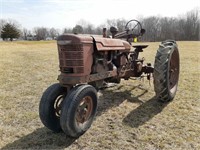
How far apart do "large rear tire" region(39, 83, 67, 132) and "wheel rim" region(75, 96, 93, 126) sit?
0.40 m

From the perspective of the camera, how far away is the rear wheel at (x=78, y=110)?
324 centimetres

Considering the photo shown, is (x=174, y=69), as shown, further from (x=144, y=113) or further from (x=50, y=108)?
(x=50, y=108)

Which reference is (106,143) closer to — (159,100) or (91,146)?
(91,146)

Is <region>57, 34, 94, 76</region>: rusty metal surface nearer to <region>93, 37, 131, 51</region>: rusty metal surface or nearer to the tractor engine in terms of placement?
the tractor engine

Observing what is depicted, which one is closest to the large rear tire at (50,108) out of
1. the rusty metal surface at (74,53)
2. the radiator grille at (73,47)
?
the rusty metal surface at (74,53)

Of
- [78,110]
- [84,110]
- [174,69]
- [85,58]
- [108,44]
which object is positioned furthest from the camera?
[174,69]

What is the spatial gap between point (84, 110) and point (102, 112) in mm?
1081

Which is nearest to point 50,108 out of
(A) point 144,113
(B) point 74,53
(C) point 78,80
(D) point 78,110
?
(D) point 78,110

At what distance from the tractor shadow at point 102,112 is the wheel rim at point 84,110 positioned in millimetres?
303

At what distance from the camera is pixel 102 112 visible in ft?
15.1

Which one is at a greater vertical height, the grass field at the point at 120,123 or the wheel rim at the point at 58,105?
the wheel rim at the point at 58,105

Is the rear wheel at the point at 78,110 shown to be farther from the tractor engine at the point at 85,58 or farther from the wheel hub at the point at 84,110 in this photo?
the tractor engine at the point at 85,58

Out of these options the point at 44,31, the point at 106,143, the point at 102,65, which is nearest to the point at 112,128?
the point at 106,143

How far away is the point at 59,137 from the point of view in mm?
3561
